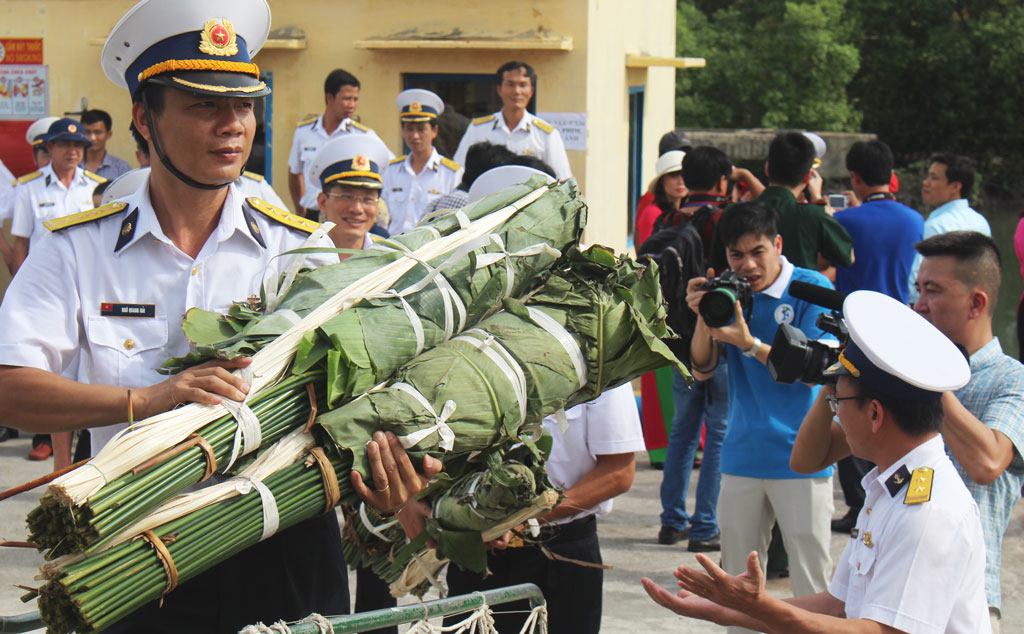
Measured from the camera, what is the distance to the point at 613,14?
12.5m

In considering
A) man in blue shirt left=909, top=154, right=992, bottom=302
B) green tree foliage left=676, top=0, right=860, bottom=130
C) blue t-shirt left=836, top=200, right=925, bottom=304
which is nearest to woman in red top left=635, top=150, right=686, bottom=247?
blue t-shirt left=836, top=200, right=925, bottom=304

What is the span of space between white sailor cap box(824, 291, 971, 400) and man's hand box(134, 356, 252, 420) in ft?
4.84

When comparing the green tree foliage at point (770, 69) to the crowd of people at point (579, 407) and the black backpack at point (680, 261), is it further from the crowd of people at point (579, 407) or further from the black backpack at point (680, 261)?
the crowd of people at point (579, 407)

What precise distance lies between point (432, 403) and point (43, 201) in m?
8.07

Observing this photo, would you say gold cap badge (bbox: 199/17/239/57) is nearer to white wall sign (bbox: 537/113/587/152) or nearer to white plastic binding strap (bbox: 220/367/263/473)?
white plastic binding strap (bbox: 220/367/263/473)

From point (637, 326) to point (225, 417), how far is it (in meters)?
1.02

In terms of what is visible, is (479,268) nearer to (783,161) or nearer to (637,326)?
(637,326)

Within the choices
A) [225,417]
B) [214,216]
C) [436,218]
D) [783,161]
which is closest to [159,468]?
[225,417]

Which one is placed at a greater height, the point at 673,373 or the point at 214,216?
the point at 214,216

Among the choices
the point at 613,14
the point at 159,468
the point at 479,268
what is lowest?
the point at 159,468

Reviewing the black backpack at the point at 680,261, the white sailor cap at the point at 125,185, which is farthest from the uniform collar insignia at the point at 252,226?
the black backpack at the point at 680,261

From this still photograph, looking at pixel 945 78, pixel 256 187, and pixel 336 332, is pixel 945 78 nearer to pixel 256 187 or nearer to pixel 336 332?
pixel 256 187

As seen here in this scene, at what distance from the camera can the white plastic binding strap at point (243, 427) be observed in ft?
7.33

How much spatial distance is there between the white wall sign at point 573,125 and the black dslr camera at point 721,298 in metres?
6.76
